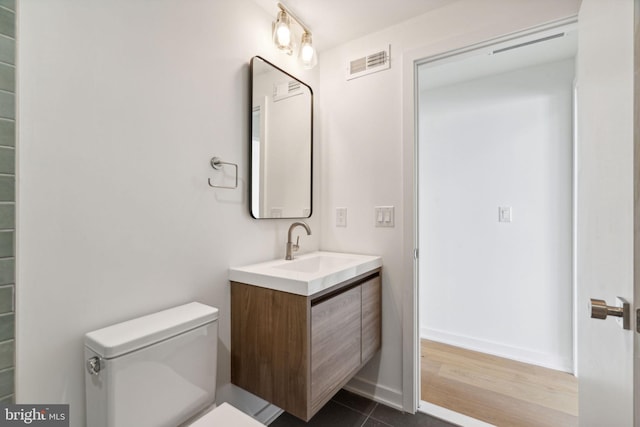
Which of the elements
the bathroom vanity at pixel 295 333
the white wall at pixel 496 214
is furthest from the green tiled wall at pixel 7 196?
the white wall at pixel 496 214

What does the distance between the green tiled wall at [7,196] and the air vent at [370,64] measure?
63.3 inches

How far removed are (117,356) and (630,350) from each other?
1.34 m

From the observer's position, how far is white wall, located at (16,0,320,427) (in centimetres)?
88

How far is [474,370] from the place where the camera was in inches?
85.8

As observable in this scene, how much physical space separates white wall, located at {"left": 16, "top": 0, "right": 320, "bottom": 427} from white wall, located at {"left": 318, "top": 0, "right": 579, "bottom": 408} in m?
0.71

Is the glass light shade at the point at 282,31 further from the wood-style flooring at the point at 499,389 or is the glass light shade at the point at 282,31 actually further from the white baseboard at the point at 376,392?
the wood-style flooring at the point at 499,389

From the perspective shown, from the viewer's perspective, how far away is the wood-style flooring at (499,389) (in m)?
1.68

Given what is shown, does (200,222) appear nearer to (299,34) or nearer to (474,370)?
(299,34)

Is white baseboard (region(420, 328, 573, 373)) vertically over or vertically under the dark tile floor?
over

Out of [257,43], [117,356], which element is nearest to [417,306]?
[117,356]

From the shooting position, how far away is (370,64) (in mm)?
1886

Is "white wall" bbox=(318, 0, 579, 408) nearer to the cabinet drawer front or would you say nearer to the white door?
the cabinet drawer front

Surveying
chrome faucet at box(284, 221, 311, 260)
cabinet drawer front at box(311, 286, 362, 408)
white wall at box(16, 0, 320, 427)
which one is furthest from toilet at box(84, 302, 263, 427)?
chrome faucet at box(284, 221, 311, 260)

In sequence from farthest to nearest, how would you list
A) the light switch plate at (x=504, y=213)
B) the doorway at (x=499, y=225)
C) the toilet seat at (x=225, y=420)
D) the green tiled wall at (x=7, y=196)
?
the light switch plate at (x=504, y=213)
the doorway at (x=499, y=225)
the toilet seat at (x=225, y=420)
the green tiled wall at (x=7, y=196)
